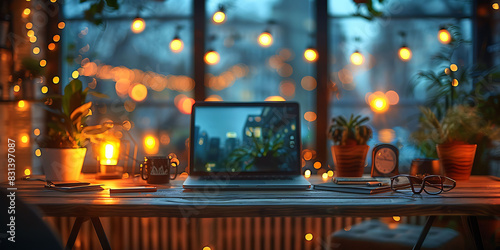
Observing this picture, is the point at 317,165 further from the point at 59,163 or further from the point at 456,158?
the point at 59,163

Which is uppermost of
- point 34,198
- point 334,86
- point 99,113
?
point 334,86

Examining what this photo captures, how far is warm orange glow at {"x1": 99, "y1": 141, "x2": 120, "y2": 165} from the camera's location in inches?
72.9

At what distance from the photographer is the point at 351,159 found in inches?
71.7

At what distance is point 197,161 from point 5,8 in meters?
1.32

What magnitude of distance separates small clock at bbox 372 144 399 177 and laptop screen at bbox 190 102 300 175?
39 cm

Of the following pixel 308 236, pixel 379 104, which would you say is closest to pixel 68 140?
pixel 308 236

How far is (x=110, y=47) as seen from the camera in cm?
265

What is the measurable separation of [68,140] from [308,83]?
5.09ft

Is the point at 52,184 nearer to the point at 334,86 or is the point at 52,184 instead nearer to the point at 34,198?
the point at 34,198

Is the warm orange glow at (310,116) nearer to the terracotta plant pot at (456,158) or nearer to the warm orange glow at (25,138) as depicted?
the terracotta plant pot at (456,158)

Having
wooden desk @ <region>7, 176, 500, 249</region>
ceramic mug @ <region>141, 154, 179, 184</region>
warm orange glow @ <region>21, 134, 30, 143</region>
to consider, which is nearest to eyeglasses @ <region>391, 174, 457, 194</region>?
wooden desk @ <region>7, 176, 500, 249</region>

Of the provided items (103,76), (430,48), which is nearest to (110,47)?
(103,76)

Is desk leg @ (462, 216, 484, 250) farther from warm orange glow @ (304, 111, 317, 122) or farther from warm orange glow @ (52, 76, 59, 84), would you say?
warm orange glow @ (52, 76, 59, 84)

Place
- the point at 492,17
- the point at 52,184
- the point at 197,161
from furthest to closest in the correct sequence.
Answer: the point at 492,17 < the point at 197,161 < the point at 52,184
